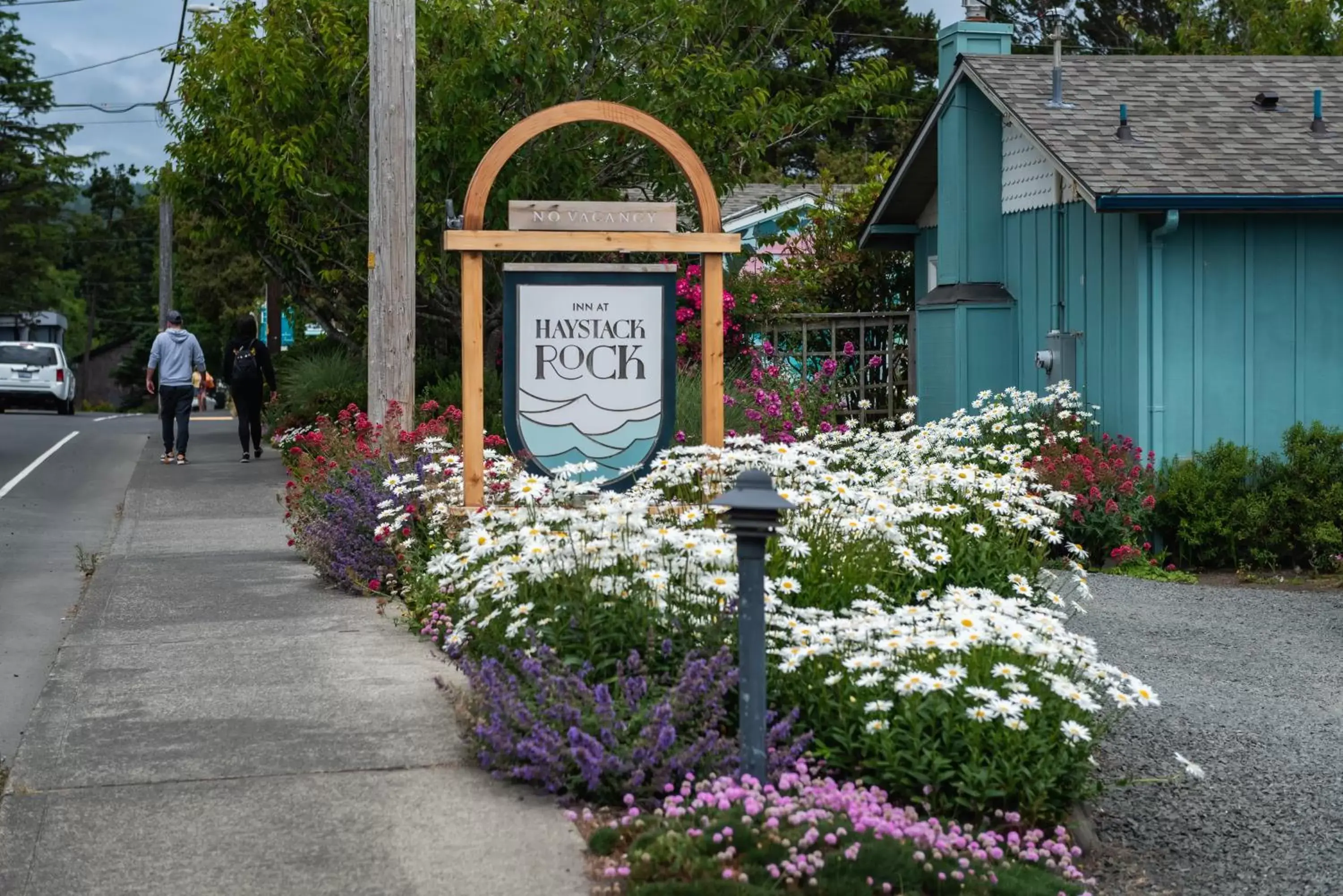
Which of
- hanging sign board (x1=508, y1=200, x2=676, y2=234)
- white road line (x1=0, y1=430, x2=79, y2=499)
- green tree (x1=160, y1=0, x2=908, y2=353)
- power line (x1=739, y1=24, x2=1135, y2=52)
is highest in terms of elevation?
power line (x1=739, y1=24, x2=1135, y2=52)

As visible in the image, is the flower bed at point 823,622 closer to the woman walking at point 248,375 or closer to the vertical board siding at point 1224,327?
the vertical board siding at point 1224,327

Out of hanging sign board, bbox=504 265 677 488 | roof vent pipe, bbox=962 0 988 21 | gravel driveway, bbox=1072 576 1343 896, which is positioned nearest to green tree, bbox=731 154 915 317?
roof vent pipe, bbox=962 0 988 21

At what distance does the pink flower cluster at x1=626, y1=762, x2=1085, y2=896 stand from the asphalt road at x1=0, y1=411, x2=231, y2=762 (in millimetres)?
2826

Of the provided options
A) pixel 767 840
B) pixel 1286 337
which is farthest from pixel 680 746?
pixel 1286 337

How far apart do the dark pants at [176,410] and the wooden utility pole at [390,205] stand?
6829mm

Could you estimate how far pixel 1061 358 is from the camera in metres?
13.1

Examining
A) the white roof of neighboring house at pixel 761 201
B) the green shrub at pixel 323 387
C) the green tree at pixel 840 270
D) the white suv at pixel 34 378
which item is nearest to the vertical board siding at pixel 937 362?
the green tree at pixel 840 270

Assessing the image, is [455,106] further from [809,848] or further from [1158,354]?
[809,848]

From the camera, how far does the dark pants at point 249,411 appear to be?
17.4m

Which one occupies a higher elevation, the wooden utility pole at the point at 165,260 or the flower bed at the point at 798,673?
the wooden utility pole at the point at 165,260

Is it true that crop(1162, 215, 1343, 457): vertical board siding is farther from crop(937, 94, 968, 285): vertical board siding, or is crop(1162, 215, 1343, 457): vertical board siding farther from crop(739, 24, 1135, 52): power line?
crop(739, 24, 1135, 52): power line

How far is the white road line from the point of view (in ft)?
52.0

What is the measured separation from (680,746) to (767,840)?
2.30ft

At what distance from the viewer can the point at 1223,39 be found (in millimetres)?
31547
